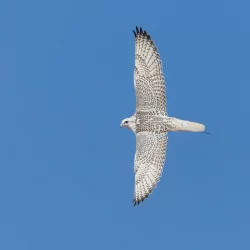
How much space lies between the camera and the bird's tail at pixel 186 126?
992 inches

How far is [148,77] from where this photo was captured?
26.3 metres

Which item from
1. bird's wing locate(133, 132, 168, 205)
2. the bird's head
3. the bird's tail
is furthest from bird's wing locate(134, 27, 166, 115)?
bird's wing locate(133, 132, 168, 205)

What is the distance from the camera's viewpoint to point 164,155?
25.9m

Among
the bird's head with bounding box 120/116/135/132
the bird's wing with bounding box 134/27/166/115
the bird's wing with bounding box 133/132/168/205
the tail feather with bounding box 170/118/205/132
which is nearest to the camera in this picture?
the tail feather with bounding box 170/118/205/132

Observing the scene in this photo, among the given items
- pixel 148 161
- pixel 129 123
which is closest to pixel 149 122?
pixel 129 123

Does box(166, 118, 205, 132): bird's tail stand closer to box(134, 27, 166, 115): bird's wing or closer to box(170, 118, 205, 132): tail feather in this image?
box(170, 118, 205, 132): tail feather

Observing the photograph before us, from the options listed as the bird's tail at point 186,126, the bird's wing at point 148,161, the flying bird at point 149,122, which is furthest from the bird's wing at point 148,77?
the bird's wing at point 148,161

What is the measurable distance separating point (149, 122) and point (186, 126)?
4.50 ft

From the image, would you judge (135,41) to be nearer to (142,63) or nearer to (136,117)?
(142,63)

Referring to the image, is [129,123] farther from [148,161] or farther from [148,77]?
[148,77]

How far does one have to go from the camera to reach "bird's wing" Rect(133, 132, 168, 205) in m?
25.6

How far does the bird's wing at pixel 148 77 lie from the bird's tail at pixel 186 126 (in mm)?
595

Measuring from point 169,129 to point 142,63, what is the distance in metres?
2.53

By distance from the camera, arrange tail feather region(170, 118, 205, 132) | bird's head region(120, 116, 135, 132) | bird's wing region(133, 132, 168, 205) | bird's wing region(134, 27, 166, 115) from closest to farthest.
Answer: tail feather region(170, 118, 205, 132) < bird's wing region(133, 132, 168, 205) < bird's wing region(134, 27, 166, 115) < bird's head region(120, 116, 135, 132)
